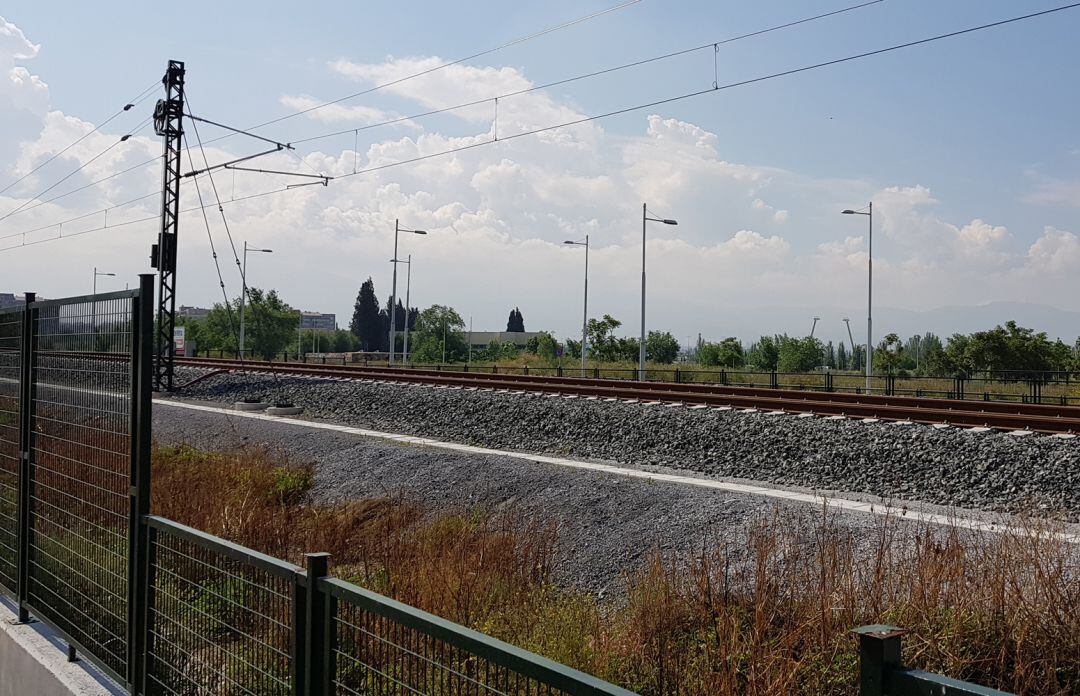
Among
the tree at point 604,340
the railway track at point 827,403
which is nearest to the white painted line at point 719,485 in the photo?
the railway track at point 827,403

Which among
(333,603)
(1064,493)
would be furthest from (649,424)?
(333,603)

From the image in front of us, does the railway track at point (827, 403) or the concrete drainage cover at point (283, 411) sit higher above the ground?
the railway track at point (827, 403)

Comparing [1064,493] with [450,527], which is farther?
[1064,493]

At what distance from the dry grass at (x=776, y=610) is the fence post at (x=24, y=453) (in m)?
2.67

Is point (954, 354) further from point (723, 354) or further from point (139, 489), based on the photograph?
point (139, 489)

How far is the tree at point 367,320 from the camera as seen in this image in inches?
6964

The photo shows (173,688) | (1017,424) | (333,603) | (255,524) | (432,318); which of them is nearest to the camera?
(333,603)

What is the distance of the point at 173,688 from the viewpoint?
16.3 ft

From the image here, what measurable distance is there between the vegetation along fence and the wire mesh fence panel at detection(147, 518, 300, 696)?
0.04ft

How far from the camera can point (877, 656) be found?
1.92 meters

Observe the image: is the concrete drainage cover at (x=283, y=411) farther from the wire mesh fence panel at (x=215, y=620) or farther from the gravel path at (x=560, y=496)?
the wire mesh fence panel at (x=215, y=620)

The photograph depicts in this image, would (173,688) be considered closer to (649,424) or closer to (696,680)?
(696,680)

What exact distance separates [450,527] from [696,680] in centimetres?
505

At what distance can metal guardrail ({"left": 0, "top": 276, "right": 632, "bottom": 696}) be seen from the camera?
3287mm
